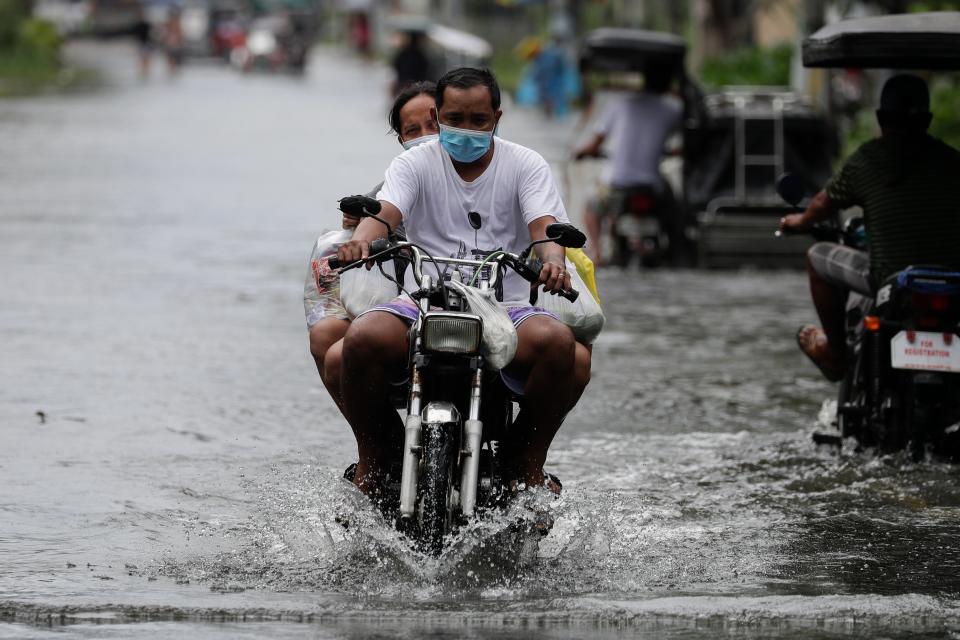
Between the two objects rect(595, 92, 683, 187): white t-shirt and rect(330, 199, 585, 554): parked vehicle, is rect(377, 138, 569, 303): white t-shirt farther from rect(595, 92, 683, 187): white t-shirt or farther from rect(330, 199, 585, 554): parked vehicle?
rect(595, 92, 683, 187): white t-shirt

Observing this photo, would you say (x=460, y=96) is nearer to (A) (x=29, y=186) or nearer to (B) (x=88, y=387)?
(B) (x=88, y=387)

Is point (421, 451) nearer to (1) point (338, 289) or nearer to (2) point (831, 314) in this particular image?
(1) point (338, 289)

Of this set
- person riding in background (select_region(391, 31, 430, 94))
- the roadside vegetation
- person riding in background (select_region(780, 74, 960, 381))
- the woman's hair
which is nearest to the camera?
the woman's hair

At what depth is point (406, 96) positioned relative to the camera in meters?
6.97

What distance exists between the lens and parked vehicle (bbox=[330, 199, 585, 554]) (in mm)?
5707

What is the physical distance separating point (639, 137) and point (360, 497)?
9.16 meters

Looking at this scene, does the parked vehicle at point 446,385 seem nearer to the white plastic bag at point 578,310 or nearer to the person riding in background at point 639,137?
the white plastic bag at point 578,310

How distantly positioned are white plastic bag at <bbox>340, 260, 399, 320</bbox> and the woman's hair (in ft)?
2.57

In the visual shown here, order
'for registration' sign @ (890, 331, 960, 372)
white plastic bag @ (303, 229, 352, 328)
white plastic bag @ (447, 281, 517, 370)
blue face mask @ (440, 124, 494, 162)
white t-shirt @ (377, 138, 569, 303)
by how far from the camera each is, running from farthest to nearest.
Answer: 1. 'for registration' sign @ (890, 331, 960, 372)
2. white plastic bag @ (303, 229, 352, 328)
3. white t-shirt @ (377, 138, 569, 303)
4. blue face mask @ (440, 124, 494, 162)
5. white plastic bag @ (447, 281, 517, 370)

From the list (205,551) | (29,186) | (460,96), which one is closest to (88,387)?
(205,551)

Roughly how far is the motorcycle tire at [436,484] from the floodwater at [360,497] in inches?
3.4

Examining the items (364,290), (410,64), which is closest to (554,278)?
(364,290)

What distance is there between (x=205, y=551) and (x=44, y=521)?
806 mm

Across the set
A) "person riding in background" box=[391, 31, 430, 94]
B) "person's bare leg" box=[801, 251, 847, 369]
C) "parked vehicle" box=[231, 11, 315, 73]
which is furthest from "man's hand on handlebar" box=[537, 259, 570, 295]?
"parked vehicle" box=[231, 11, 315, 73]
